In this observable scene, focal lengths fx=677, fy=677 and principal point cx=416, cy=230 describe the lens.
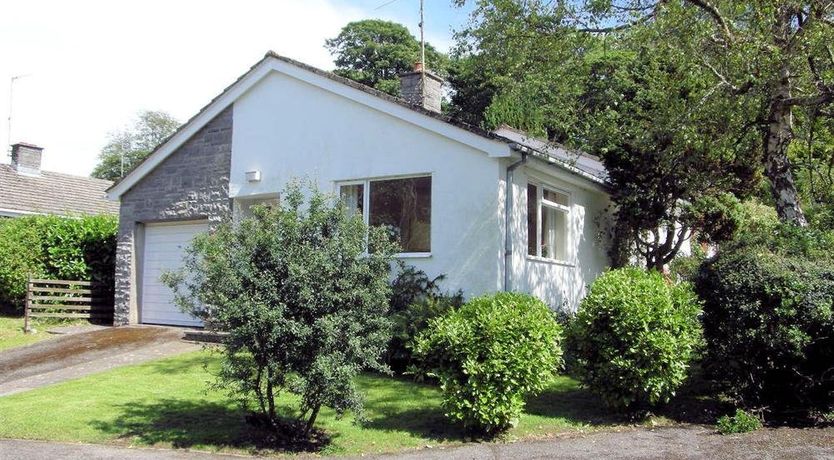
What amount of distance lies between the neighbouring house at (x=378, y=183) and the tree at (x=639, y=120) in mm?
764

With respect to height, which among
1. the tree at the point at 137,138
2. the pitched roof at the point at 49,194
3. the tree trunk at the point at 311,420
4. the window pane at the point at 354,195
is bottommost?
the tree trunk at the point at 311,420

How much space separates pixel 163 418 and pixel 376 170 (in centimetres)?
612

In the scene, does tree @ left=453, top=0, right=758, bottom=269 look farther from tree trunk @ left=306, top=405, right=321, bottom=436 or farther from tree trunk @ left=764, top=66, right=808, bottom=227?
tree trunk @ left=306, top=405, right=321, bottom=436

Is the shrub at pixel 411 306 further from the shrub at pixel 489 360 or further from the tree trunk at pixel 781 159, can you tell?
the tree trunk at pixel 781 159

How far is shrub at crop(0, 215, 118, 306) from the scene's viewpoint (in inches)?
658

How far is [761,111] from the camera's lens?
12.3 m

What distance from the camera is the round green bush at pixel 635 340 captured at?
25.7 ft

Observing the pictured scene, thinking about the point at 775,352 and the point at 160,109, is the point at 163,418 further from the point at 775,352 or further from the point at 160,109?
the point at 160,109

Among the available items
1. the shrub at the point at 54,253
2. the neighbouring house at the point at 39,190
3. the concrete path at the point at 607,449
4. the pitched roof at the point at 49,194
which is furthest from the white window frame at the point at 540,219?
the neighbouring house at the point at 39,190

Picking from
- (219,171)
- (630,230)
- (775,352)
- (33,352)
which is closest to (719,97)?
(630,230)

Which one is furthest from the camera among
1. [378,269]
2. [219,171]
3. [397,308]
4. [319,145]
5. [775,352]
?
[219,171]

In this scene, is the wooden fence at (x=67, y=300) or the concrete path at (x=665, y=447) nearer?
the concrete path at (x=665, y=447)

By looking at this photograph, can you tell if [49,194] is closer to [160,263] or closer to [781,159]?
[160,263]

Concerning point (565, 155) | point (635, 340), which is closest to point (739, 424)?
point (635, 340)
